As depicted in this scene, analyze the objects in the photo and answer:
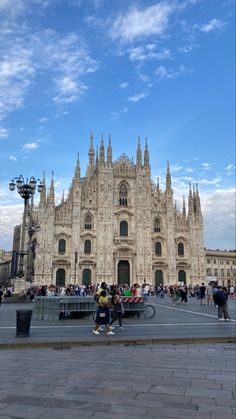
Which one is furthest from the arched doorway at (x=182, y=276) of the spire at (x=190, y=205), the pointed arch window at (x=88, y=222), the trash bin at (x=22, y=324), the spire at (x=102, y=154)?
the trash bin at (x=22, y=324)

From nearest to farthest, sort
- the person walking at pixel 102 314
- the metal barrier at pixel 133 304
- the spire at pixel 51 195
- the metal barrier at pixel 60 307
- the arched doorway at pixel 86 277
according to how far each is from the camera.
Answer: the person walking at pixel 102 314, the metal barrier at pixel 60 307, the metal barrier at pixel 133 304, the spire at pixel 51 195, the arched doorway at pixel 86 277

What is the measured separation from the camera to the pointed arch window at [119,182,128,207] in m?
48.1

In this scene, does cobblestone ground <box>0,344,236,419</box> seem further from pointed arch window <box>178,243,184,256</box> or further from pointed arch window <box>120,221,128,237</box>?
pointed arch window <box>178,243,184,256</box>

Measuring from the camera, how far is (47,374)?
6.04m

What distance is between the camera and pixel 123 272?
4634 cm

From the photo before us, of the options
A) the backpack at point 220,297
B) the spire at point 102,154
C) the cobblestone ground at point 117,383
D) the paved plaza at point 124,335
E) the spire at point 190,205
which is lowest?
the cobblestone ground at point 117,383

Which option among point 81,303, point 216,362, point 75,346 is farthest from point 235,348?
point 81,303

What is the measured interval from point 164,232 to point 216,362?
41.3m

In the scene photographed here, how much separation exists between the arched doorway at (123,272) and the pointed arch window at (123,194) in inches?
302

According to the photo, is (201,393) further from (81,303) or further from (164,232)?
(164,232)

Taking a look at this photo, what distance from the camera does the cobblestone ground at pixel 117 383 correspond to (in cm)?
432

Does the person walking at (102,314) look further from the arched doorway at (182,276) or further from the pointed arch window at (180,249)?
the pointed arch window at (180,249)

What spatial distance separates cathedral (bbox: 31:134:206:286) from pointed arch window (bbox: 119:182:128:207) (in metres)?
0.13

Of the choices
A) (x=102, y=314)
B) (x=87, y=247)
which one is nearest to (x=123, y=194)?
(x=87, y=247)
